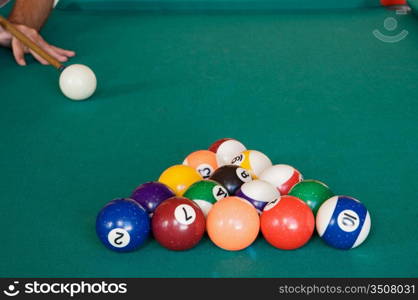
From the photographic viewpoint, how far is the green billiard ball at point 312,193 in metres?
2.00

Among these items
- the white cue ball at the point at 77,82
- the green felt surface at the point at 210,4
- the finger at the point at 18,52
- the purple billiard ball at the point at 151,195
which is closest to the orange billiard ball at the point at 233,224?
the purple billiard ball at the point at 151,195

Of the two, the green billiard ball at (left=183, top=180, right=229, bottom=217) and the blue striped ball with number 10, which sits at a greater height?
the green billiard ball at (left=183, top=180, right=229, bottom=217)

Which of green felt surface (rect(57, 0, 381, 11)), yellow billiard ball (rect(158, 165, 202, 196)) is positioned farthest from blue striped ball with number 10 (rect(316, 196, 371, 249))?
green felt surface (rect(57, 0, 381, 11))

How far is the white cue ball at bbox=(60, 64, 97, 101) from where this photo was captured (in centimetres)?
305

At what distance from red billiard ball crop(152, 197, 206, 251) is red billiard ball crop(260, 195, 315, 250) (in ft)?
0.63

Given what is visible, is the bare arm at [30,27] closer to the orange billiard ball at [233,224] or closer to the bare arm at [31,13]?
the bare arm at [31,13]

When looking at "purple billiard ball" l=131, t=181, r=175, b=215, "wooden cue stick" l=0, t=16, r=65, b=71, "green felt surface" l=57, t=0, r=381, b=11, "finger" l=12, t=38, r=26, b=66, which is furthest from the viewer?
"green felt surface" l=57, t=0, r=381, b=11

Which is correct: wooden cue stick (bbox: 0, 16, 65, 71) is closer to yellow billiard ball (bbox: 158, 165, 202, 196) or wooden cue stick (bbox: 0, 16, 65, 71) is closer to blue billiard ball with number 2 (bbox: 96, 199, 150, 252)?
yellow billiard ball (bbox: 158, 165, 202, 196)

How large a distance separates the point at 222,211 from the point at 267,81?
1501mm

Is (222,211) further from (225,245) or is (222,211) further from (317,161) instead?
(317,161)

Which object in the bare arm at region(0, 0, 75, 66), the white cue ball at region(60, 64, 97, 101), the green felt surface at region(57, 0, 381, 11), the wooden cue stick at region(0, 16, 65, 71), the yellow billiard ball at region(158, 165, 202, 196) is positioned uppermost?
the green felt surface at region(57, 0, 381, 11)

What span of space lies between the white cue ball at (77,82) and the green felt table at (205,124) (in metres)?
0.05

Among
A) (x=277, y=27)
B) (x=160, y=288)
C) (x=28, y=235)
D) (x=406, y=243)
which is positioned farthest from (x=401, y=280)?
(x=277, y=27)

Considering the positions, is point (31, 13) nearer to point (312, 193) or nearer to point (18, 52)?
point (18, 52)
